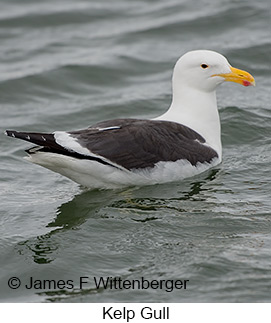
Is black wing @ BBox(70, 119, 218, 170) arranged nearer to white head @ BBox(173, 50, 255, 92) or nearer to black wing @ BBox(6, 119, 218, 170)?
black wing @ BBox(6, 119, 218, 170)

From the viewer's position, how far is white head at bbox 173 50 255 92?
29.8 feet

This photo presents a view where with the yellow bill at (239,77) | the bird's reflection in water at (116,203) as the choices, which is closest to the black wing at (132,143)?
the bird's reflection in water at (116,203)

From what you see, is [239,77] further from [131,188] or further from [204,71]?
[131,188]

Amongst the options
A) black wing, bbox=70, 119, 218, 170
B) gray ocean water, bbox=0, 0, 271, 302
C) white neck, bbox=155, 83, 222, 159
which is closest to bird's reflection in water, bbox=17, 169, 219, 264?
gray ocean water, bbox=0, 0, 271, 302

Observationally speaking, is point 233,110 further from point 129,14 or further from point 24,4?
point 24,4

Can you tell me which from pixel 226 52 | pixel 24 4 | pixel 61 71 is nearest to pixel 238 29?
pixel 226 52

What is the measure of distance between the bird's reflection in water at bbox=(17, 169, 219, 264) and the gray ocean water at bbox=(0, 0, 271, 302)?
0.06ft

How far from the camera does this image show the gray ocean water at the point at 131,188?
6543mm

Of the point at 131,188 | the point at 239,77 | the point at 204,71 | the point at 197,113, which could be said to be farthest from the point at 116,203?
the point at 239,77

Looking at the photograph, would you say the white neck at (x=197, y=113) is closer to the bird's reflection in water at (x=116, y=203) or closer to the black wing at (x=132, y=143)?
the black wing at (x=132, y=143)

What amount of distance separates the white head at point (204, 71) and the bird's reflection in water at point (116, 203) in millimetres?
1186

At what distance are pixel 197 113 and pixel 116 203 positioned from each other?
173cm

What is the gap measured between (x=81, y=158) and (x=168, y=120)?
160cm

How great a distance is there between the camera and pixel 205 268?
6473 millimetres
